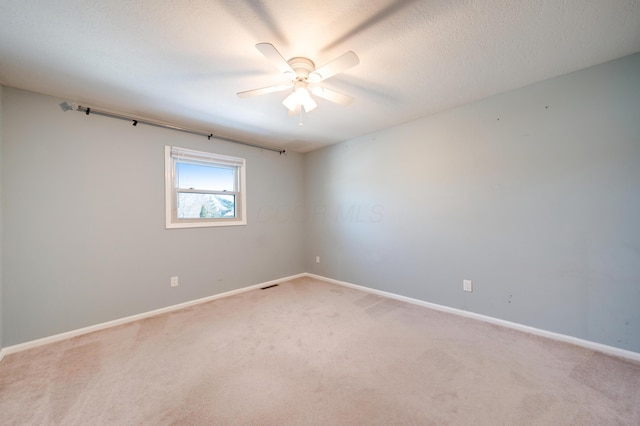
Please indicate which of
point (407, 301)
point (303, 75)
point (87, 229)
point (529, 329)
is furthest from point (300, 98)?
point (529, 329)

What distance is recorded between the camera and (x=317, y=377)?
1.76m

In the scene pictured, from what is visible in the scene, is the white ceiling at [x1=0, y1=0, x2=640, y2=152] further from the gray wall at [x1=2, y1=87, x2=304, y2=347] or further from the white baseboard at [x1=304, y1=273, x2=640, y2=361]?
the white baseboard at [x1=304, y1=273, x2=640, y2=361]

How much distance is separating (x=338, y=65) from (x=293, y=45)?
1.28ft

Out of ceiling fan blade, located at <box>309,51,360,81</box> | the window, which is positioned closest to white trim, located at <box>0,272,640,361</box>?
the window

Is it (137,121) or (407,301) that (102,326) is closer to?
(137,121)

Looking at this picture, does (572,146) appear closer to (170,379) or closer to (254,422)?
(254,422)

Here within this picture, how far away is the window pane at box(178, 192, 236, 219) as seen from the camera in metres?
3.28

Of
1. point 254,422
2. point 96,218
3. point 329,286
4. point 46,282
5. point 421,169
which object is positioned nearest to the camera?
point 254,422

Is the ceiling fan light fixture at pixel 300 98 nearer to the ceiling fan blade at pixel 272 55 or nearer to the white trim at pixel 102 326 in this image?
the ceiling fan blade at pixel 272 55

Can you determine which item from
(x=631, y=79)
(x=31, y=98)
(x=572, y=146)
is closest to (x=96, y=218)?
(x=31, y=98)

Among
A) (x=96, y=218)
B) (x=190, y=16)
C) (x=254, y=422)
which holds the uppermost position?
(x=190, y=16)

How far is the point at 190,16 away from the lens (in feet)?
4.81

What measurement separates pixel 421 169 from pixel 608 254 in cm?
176

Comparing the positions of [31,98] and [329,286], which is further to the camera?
[329,286]
